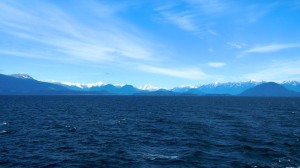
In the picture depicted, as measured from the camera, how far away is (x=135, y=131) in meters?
90.2

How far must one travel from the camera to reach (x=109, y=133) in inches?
3374

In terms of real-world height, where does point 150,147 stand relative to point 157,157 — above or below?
above

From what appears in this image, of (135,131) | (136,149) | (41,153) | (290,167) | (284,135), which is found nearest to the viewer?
(290,167)

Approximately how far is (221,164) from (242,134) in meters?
33.6

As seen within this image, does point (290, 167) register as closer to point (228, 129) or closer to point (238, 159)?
point (238, 159)

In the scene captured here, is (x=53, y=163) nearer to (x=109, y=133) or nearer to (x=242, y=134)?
(x=109, y=133)

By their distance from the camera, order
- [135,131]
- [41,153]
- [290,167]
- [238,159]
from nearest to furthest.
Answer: [290,167] → [238,159] → [41,153] → [135,131]

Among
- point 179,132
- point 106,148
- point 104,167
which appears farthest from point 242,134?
point 104,167

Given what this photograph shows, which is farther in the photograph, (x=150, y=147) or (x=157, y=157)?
(x=150, y=147)

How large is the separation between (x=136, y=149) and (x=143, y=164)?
1232 cm

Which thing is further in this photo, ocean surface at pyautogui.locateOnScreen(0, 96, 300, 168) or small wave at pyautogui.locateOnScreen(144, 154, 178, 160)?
small wave at pyautogui.locateOnScreen(144, 154, 178, 160)

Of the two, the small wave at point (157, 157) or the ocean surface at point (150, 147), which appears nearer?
the ocean surface at point (150, 147)

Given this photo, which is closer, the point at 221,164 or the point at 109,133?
the point at 221,164

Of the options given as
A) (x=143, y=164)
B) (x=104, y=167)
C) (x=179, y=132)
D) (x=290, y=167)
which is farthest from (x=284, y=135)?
(x=104, y=167)
